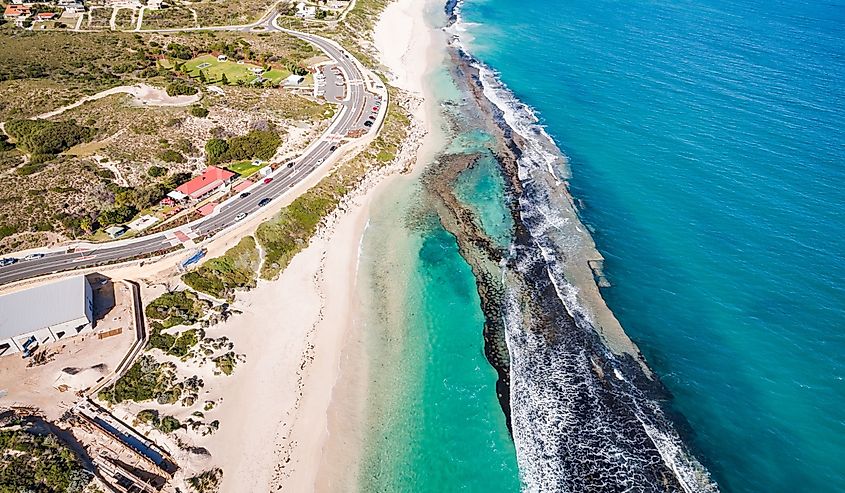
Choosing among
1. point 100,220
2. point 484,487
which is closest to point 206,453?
point 484,487

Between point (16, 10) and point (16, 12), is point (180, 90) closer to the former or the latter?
point (16, 12)

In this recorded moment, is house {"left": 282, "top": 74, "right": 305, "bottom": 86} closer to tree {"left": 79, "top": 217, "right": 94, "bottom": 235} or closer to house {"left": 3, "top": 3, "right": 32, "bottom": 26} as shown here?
tree {"left": 79, "top": 217, "right": 94, "bottom": 235}

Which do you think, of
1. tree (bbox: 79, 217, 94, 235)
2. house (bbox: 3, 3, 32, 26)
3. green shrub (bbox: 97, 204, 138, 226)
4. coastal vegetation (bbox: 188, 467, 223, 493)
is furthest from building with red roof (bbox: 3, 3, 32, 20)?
coastal vegetation (bbox: 188, 467, 223, 493)

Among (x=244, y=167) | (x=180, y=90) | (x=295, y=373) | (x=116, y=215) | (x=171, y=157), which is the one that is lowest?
(x=295, y=373)

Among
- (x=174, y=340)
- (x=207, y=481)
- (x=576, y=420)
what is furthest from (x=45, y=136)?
(x=576, y=420)

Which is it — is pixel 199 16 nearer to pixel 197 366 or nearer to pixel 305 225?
pixel 305 225
